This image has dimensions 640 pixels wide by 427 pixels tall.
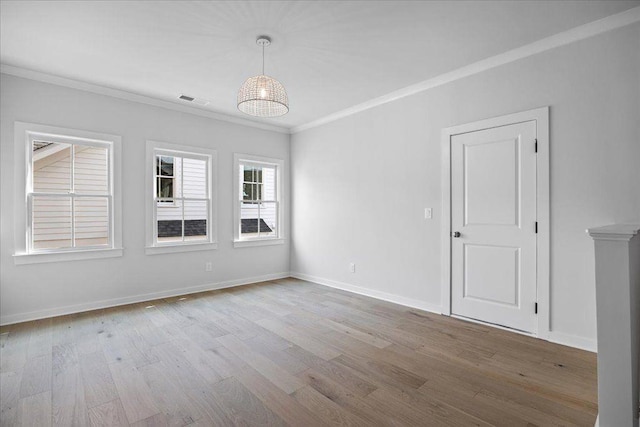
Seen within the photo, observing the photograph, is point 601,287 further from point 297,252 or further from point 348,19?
point 297,252

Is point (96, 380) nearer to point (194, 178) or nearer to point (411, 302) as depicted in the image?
point (194, 178)

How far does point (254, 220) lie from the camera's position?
5586mm

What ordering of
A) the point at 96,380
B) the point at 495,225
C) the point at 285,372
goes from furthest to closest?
the point at 495,225
the point at 285,372
the point at 96,380

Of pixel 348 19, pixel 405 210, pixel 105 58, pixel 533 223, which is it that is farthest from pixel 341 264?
pixel 105 58

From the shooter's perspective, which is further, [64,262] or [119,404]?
[64,262]

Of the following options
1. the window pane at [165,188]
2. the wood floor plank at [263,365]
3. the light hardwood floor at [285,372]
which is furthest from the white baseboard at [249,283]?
the wood floor plank at [263,365]

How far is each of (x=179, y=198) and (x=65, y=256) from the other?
1.50 meters

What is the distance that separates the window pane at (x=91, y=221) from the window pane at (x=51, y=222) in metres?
0.09

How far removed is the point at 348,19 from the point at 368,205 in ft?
8.27

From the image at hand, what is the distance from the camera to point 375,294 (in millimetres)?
4535

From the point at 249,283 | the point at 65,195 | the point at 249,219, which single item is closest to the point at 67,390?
the point at 65,195

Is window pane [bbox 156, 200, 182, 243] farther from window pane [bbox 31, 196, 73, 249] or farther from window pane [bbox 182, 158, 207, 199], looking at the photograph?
window pane [bbox 31, 196, 73, 249]

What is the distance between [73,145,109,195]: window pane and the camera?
394 centimetres

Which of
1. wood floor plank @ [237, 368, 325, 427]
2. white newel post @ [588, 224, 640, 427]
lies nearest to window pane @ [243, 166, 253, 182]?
wood floor plank @ [237, 368, 325, 427]
